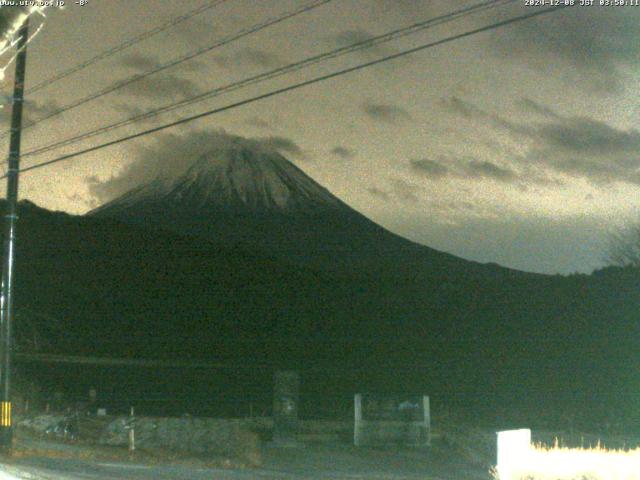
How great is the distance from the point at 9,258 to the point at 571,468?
445 inches

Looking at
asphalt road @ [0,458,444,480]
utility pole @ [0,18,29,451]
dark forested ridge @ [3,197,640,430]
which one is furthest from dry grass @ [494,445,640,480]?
dark forested ridge @ [3,197,640,430]

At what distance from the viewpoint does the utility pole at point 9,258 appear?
18.1 meters

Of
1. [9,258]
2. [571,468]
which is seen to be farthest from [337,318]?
[571,468]

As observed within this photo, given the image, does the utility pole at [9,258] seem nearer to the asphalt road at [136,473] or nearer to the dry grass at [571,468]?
the asphalt road at [136,473]

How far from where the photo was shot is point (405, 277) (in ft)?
391

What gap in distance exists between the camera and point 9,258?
1827cm

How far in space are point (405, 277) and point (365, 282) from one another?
5395 millimetres

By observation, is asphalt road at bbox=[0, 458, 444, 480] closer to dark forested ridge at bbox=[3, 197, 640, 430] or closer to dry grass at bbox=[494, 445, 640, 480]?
dry grass at bbox=[494, 445, 640, 480]

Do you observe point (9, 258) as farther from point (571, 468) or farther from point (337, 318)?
point (337, 318)

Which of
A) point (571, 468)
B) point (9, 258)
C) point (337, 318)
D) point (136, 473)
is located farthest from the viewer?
point (337, 318)

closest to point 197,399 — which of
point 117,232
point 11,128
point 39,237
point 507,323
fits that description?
point 507,323

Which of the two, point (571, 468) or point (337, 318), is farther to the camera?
point (337, 318)

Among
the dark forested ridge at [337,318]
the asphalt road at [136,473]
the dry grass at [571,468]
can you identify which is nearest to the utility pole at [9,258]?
the asphalt road at [136,473]

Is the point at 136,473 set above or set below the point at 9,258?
below
